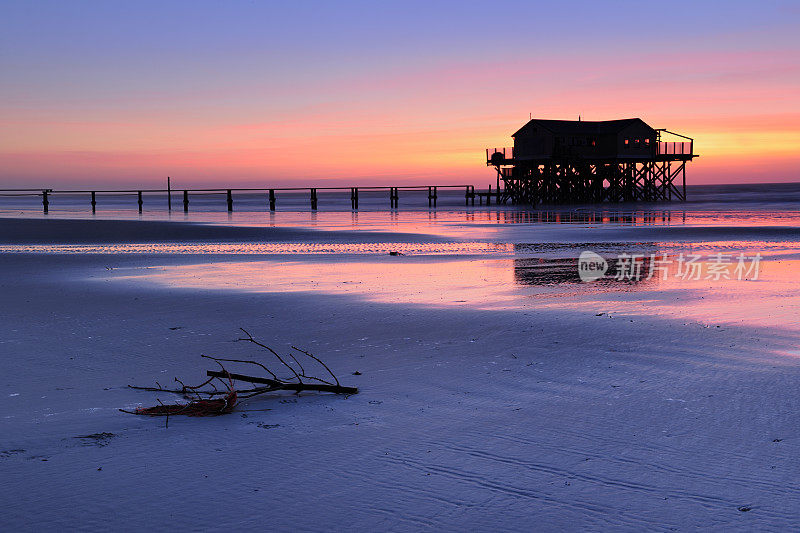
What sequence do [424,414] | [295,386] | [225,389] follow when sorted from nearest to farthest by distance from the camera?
1. [424,414]
2. [295,386]
3. [225,389]

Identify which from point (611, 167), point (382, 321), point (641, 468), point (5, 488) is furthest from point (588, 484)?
point (611, 167)

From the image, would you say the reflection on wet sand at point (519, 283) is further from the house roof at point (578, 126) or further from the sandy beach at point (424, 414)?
the house roof at point (578, 126)

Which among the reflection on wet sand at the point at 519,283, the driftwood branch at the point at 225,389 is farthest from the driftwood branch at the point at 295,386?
the reflection on wet sand at the point at 519,283

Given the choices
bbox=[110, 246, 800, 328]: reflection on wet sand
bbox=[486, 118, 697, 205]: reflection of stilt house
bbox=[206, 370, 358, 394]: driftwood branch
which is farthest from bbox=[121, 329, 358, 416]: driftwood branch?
bbox=[486, 118, 697, 205]: reflection of stilt house

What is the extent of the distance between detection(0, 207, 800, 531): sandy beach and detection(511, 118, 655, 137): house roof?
55.0 metres

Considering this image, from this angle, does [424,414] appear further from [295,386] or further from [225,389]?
[225,389]

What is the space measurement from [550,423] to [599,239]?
19.2 meters

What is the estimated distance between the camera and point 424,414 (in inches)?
210

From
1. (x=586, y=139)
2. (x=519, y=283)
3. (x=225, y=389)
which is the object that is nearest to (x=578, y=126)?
(x=586, y=139)

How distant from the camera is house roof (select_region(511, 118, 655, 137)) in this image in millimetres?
65125

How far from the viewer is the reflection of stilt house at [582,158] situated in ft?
214

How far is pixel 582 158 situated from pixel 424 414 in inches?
2510

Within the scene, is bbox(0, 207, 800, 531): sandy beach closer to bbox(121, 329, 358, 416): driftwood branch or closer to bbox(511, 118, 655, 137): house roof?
bbox(121, 329, 358, 416): driftwood branch

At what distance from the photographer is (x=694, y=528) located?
352 centimetres
